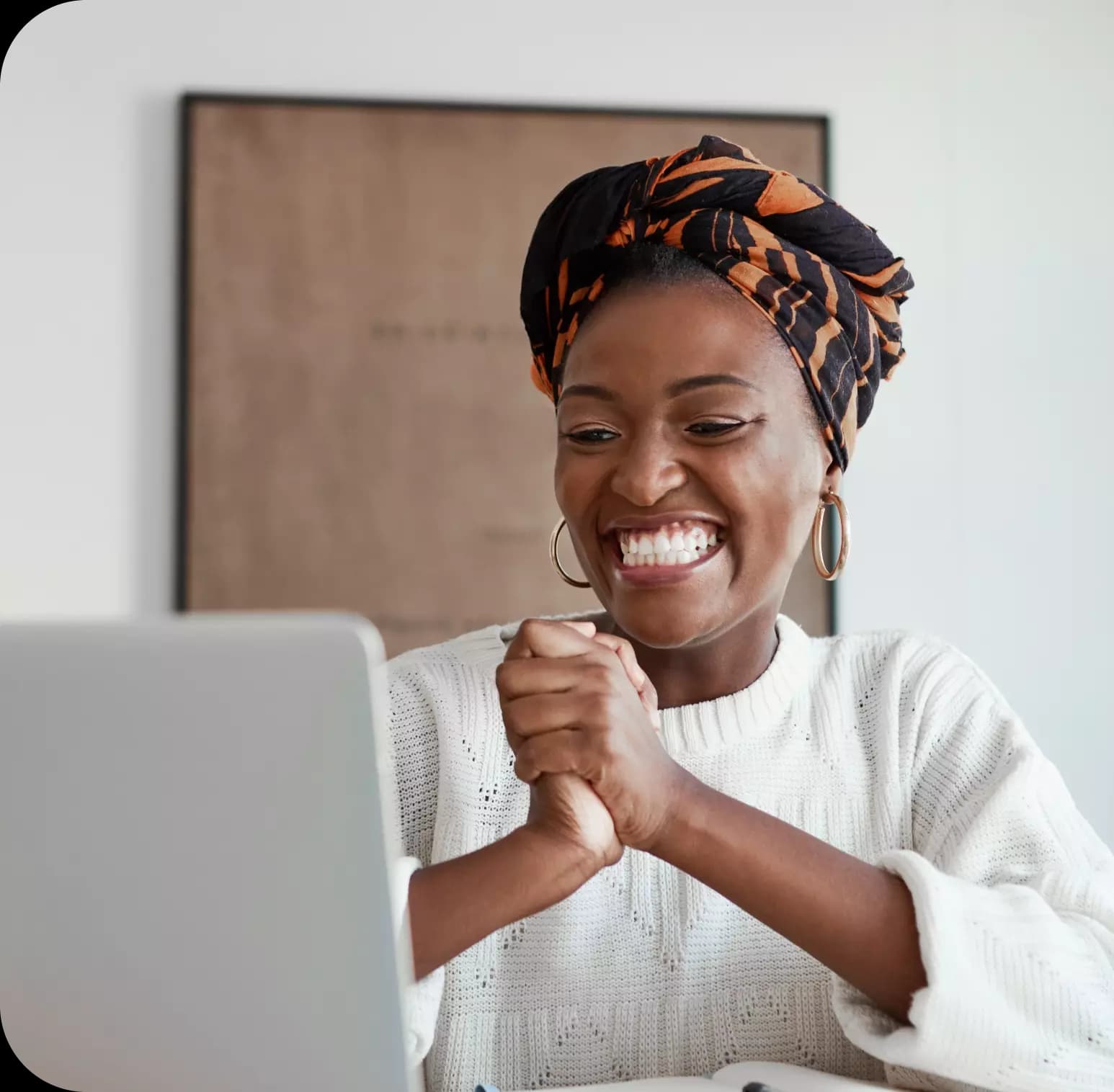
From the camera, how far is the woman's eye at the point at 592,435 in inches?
47.9

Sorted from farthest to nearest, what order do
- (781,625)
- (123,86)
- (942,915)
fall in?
(123,86) → (781,625) → (942,915)

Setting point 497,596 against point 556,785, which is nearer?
point 556,785

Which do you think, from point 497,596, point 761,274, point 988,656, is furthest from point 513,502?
point 761,274

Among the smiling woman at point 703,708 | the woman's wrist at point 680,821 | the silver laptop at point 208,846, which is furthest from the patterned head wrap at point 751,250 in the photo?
the silver laptop at point 208,846

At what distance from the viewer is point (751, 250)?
3.92ft

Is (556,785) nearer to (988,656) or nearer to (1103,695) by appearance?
(988,656)

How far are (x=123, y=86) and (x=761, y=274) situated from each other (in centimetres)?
164

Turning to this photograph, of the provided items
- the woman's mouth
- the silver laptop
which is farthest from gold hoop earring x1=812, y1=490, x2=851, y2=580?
the silver laptop

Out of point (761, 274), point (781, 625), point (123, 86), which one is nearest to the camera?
point (761, 274)

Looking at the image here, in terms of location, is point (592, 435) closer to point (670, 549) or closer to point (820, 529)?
point (670, 549)

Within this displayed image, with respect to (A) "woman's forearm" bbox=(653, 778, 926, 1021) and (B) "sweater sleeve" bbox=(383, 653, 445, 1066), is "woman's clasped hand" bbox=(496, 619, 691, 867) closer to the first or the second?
(A) "woman's forearm" bbox=(653, 778, 926, 1021)

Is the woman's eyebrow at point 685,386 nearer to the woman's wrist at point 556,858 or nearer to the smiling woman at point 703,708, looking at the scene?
the smiling woman at point 703,708

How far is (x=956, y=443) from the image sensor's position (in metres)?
2.50

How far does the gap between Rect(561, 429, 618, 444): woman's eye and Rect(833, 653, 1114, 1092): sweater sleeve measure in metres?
0.46
